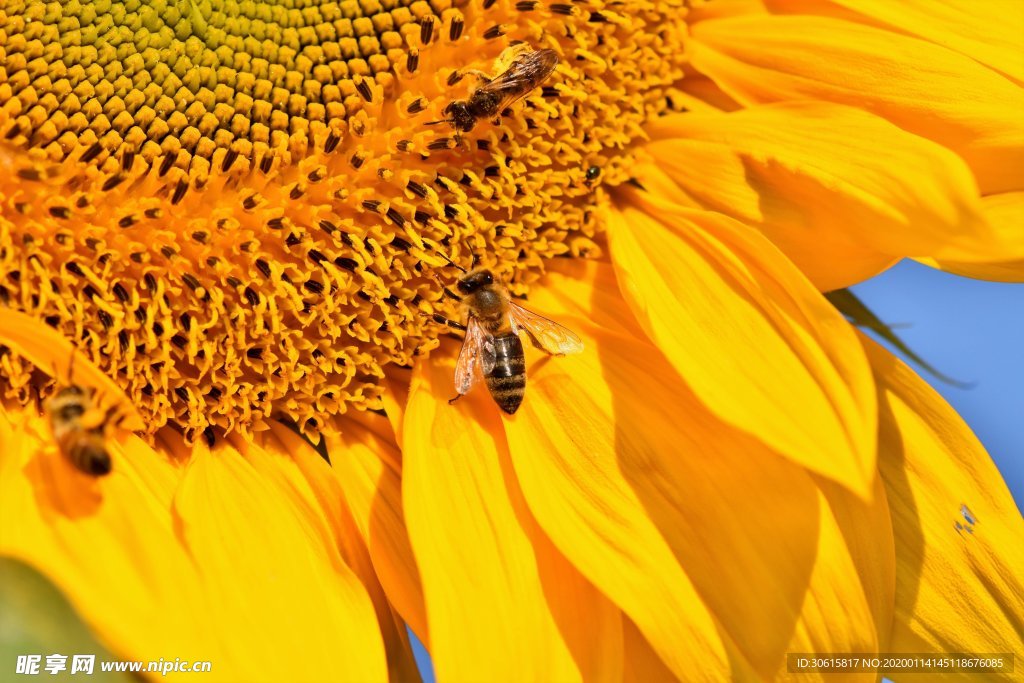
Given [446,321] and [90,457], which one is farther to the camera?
[446,321]

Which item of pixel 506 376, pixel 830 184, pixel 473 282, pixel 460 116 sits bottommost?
pixel 506 376

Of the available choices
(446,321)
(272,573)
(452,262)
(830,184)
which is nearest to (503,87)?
(452,262)

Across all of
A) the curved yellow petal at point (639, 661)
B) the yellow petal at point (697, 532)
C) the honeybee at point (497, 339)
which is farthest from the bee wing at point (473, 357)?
the curved yellow petal at point (639, 661)

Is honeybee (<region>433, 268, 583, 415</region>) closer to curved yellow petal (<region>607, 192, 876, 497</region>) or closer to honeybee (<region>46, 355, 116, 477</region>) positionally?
curved yellow petal (<region>607, 192, 876, 497</region>)

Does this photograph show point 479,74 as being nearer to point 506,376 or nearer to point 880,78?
point 506,376

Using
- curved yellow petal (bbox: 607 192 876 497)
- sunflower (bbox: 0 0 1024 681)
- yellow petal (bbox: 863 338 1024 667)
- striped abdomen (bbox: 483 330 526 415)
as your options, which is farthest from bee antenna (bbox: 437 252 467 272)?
yellow petal (bbox: 863 338 1024 667)

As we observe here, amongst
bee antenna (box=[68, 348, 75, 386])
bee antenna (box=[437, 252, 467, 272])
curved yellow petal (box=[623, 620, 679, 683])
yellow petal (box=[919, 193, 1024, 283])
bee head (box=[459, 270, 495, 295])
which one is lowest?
curved yellow petal (box=[623, 620, 679, 683])
